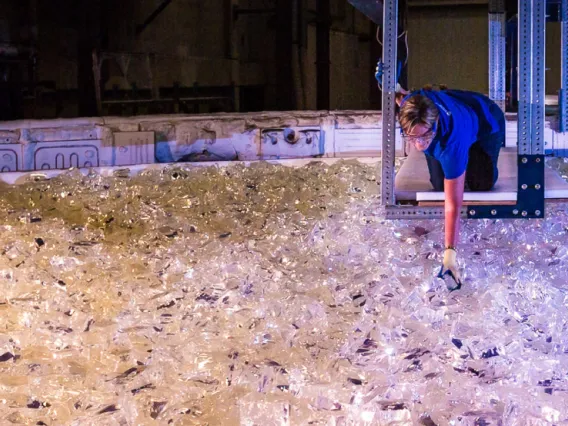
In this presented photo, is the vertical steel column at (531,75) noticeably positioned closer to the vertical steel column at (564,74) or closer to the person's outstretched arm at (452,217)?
the person's outstretched arm at (452,217)

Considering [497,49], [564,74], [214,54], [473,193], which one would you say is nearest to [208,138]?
[497,49]

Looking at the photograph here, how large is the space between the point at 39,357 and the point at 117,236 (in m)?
1.06

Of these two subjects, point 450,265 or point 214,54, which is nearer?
point 450,265

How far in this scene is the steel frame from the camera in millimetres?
2672

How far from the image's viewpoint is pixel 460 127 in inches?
104

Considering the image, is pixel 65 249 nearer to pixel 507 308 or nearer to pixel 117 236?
pixel 117 236

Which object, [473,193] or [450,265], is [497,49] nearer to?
[473,193]

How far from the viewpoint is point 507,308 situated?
290cm

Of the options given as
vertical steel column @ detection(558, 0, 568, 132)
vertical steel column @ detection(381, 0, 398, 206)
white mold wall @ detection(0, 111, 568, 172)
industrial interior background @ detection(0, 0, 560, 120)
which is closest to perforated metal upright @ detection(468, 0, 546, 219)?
vertical steel column @ detection(381, 0, 398, 206)

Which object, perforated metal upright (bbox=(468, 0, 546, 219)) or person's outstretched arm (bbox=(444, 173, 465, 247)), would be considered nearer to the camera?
person's outstretched arm (bbox=(444, 173, 465, 247))

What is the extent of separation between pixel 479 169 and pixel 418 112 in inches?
18.0

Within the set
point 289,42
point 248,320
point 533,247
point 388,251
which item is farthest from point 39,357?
point 289,42

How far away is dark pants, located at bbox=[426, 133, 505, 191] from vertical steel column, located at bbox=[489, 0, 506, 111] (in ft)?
3.28

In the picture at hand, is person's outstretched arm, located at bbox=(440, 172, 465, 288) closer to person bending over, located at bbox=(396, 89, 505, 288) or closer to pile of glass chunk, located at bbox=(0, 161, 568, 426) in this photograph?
person bending over, located at bbox=(396, 89, 505, 288)
